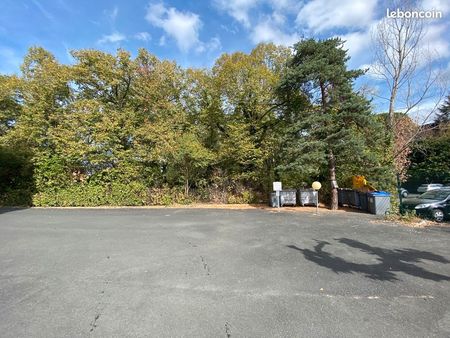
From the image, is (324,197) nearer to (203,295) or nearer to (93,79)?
(203,295)

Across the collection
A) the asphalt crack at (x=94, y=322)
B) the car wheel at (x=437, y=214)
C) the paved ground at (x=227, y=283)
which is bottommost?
Answer: the asphalt crack at (x=94, y=322)

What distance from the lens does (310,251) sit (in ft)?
18.6

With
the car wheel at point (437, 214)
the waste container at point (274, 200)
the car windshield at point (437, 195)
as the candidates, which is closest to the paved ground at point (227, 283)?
the car wheel at point (437, 214)

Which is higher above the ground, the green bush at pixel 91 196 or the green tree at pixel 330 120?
the green tree at pixel 330 120

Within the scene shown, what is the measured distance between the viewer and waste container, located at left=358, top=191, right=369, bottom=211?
11.3m

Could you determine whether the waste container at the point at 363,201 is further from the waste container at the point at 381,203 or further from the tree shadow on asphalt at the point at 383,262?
the tree shadow on asphalt at the point at 383,262

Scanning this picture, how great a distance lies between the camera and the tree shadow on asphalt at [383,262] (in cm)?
430

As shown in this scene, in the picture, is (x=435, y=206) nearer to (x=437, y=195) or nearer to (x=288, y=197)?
(x=437, y=195)

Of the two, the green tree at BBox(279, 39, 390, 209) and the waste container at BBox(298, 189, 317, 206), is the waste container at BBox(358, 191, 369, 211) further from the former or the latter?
the waste container at BBox(298, 189, 317, 206)

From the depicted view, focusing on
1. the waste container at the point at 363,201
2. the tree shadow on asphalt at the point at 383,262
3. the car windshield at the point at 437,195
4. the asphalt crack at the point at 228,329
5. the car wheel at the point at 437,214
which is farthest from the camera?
the waste container at the point at 363,201

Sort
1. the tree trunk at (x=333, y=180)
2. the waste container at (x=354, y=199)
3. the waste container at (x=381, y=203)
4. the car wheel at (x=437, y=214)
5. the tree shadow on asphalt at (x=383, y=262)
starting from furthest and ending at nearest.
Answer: the tree trunk at (x=333, y=180) → the waste container at (x=354, y=199) → the waste container at (x=381, y=203) → the car wheel at (x=437, y=214) → the tree shadow on asphalt at (x=383, y=262)

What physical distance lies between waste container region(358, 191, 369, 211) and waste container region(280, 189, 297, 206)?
123 inches

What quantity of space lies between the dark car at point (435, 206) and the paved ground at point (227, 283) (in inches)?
76.7

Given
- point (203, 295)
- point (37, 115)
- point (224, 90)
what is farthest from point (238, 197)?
point (37, 115)
